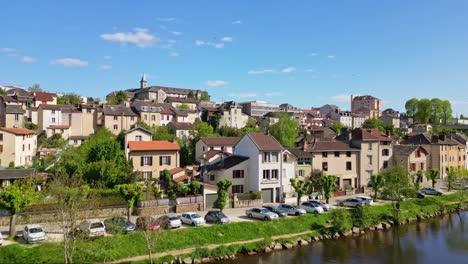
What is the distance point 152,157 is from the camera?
147ft

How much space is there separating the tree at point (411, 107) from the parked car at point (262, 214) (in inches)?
4713

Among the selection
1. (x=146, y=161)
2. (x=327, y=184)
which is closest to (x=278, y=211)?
(x=327, y=184)

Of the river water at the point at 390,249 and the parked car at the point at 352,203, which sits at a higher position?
the parked car at the point at 352,203

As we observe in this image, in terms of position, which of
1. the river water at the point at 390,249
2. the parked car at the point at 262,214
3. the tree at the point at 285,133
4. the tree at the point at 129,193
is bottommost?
the river water at the point at 390,249

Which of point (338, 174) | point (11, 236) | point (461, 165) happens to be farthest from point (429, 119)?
point (11, 236)

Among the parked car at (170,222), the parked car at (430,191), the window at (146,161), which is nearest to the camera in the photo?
the parked car at (170,222)

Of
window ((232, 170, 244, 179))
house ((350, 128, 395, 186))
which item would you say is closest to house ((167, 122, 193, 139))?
window ((232, 170, 244, 179))

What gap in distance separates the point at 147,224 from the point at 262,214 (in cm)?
1212

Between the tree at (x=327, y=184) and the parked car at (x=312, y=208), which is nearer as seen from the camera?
the parked car at (x=312, y=208)

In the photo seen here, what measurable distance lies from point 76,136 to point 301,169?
40247mm

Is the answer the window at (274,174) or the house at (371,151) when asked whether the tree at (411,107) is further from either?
the window at (274,174)

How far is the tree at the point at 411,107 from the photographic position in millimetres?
133250

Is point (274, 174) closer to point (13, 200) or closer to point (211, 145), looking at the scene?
point (211, 145)

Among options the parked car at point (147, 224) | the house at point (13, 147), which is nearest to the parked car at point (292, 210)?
the parked car at point (147, 224)
